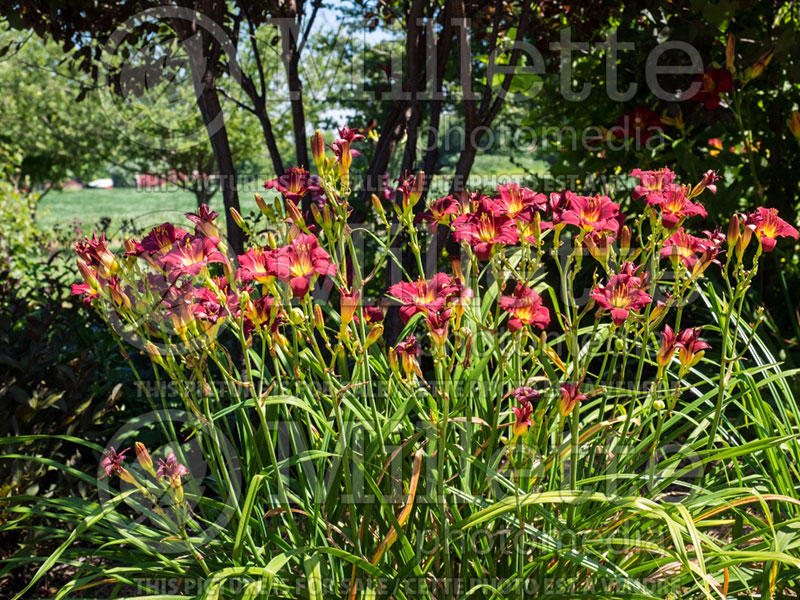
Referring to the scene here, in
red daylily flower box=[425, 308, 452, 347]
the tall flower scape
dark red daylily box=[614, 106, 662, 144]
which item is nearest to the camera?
red daylily flower box=[425, 308, 452, 347]

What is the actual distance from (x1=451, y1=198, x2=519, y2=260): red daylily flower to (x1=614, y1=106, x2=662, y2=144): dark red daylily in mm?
1952

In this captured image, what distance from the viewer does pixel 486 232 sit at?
51.0 inches

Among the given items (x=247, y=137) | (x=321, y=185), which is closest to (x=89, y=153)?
(x=247, y=137)

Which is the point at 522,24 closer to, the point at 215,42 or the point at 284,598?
the point at 215,42

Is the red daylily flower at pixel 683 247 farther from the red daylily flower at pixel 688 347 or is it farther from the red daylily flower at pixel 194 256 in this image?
the red daylily flower at pixel 194 256

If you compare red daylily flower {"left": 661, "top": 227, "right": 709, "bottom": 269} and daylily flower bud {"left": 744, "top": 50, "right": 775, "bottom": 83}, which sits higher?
daylily flower bud {"left": 744, "top": 50, "right": 775, "bottom": 83}

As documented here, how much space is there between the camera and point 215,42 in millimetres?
2762

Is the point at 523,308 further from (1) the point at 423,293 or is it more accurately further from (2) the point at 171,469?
(2) the point at 171,469

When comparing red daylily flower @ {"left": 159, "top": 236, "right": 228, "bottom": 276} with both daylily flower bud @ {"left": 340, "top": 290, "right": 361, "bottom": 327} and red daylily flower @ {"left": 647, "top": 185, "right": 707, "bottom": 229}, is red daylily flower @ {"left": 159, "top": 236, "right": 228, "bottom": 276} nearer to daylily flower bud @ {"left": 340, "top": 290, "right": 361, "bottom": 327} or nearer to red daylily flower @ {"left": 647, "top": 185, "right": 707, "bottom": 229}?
daylily flower bud @ {"left": 340, "top": 290, "right": 361, "bottom": 327}

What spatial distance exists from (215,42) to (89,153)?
47.2 ft

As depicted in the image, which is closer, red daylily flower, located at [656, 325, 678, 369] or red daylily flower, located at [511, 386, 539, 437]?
red daylily flower, located at [511, 386, 539, 437]

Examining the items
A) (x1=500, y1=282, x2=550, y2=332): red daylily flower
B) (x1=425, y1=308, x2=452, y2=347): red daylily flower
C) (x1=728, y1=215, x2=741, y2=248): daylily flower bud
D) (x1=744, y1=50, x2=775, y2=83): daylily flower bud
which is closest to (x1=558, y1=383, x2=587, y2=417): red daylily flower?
(x1=500, y1=282, x2=550, y2=332): red daylily flower

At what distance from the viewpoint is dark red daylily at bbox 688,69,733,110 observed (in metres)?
2.67

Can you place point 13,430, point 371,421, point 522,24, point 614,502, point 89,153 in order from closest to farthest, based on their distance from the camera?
point 614,502, point 371,421, point 13,430, point 522,24, point 89,153
